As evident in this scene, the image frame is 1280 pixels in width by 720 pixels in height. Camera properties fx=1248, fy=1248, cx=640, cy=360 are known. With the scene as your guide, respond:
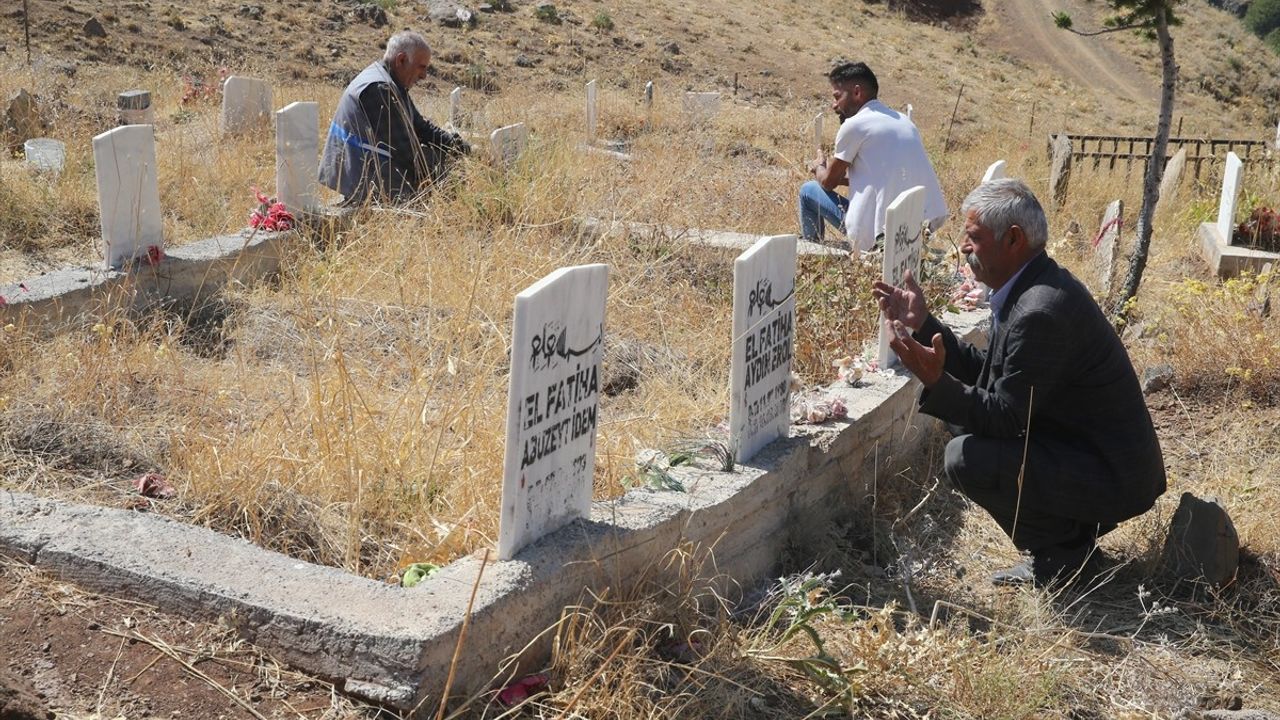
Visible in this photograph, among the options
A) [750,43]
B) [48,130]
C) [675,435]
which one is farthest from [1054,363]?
[750,43]

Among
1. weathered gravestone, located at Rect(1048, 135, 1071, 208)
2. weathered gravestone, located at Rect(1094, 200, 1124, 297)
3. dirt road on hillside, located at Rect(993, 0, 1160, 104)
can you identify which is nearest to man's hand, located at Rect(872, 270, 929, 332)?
weathered gravestone, located at Rect(1094, 200, 1124, 297)

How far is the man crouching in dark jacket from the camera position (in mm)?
7195

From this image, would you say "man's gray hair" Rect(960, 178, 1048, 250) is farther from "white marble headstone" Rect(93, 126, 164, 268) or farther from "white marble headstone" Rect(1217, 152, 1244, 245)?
"white marble headstone" Rect(1217, 152, 1244, 245)

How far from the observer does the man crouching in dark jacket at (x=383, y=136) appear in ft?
23.6

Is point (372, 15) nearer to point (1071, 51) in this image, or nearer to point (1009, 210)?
point (1009, 210)

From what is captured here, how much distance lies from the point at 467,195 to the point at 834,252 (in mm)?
2171

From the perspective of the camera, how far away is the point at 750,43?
3108 cm

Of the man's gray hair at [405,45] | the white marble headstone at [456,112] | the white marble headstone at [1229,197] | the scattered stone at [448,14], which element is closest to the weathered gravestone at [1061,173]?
the white marble headstone at [1229,197]

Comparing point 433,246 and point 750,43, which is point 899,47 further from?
point 433,246

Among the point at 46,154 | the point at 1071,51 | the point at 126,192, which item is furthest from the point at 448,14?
→ the point at 1071,51

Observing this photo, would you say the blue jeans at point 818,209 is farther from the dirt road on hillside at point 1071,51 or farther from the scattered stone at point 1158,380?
the dirt road on hillside at point 1071,51

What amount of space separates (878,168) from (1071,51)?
4341 cm

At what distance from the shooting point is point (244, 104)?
10.6 m

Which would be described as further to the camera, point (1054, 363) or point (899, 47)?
Answer: point (899, 47)
